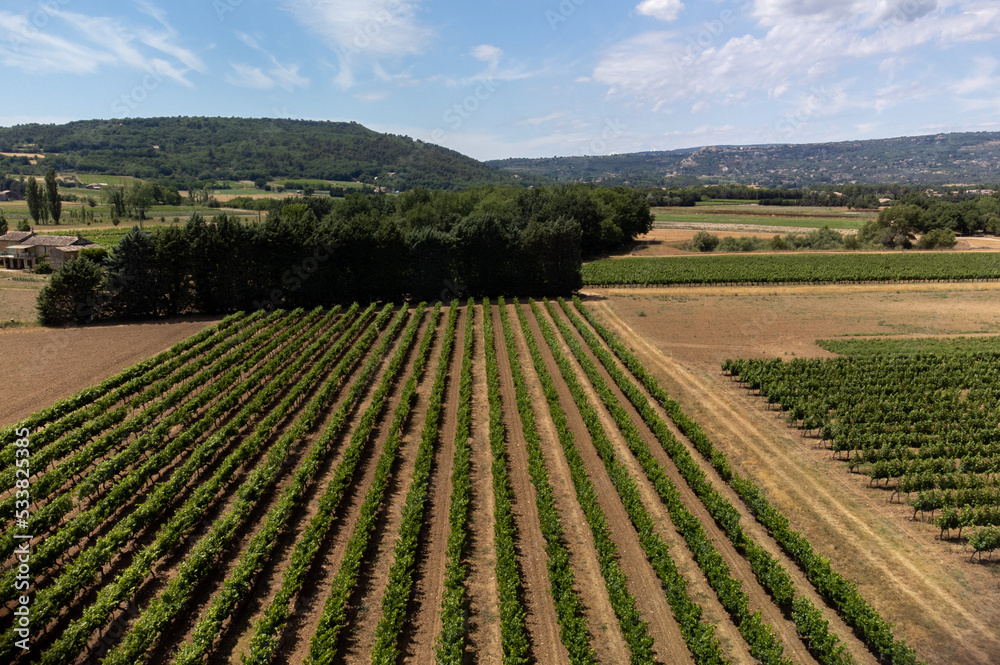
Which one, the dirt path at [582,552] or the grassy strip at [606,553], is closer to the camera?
the grassy strip at [606,553]

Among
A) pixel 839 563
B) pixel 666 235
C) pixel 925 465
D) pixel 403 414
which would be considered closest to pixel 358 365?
pixel 403 414

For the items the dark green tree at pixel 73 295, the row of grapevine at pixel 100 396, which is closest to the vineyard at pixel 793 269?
the row of grapevine at pixel 100 396

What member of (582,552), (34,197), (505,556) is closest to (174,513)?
(505,556)

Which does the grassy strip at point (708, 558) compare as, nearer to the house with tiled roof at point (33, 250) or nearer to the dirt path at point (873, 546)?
the dirt path at point (873, 546)

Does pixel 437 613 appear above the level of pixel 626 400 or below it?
below

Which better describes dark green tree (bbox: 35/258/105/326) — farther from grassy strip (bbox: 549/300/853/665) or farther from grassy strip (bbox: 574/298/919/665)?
grassy strip (bbox: 574/298/919/665)

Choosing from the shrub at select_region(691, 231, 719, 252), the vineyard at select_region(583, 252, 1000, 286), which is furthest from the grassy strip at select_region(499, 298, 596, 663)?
the shrub at select_region(691, 231, 719, 252)

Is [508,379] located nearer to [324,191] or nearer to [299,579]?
[299,579]
